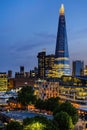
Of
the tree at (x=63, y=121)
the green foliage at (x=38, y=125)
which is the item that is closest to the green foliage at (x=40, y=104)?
the tree at (x=63, y=121)

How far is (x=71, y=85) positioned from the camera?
109 metres

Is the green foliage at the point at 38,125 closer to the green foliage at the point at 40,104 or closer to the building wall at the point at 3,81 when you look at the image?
the green foliage at the point at 40,104

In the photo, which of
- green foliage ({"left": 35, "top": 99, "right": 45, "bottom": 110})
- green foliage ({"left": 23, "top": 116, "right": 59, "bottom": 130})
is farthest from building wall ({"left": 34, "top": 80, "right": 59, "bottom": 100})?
green foliage ({"left": 23, "top": 116, "right": 59, "bottom": 130})

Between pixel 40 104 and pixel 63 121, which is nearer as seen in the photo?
pixel 63 121

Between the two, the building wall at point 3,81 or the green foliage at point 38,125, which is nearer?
the green foliage at point 38,125

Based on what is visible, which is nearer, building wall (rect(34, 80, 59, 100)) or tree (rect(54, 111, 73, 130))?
tree (rect(54, 111, 73, 130))

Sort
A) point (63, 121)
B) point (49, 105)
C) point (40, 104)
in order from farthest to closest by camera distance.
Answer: point (40, 104) → point (49, 105) → point (63, 121)

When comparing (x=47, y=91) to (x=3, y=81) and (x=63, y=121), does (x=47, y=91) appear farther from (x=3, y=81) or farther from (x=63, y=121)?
(x=3, y=81)

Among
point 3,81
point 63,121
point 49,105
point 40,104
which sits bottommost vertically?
point 63,121

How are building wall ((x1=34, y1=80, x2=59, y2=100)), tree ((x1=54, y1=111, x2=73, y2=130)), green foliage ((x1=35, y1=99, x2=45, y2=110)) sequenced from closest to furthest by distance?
tree ((x1=54, y1=111, x2=73, y2=130)) < green foliage ((x1=35, y1=99, x2=45, y2=110)) < building wall ((x1=34, y1=80, x2=59, y2=100))

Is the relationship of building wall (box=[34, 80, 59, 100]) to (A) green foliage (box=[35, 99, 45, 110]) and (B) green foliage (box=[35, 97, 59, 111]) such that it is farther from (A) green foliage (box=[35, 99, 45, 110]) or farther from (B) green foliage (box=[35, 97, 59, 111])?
(B) green foliage (box=[35, 97, 59, 111])

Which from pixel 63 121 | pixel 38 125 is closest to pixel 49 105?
pixel 63 121

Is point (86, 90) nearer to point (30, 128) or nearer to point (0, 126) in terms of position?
point (0, 126)

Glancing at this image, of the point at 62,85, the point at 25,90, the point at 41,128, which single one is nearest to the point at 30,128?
the point at 41,128
